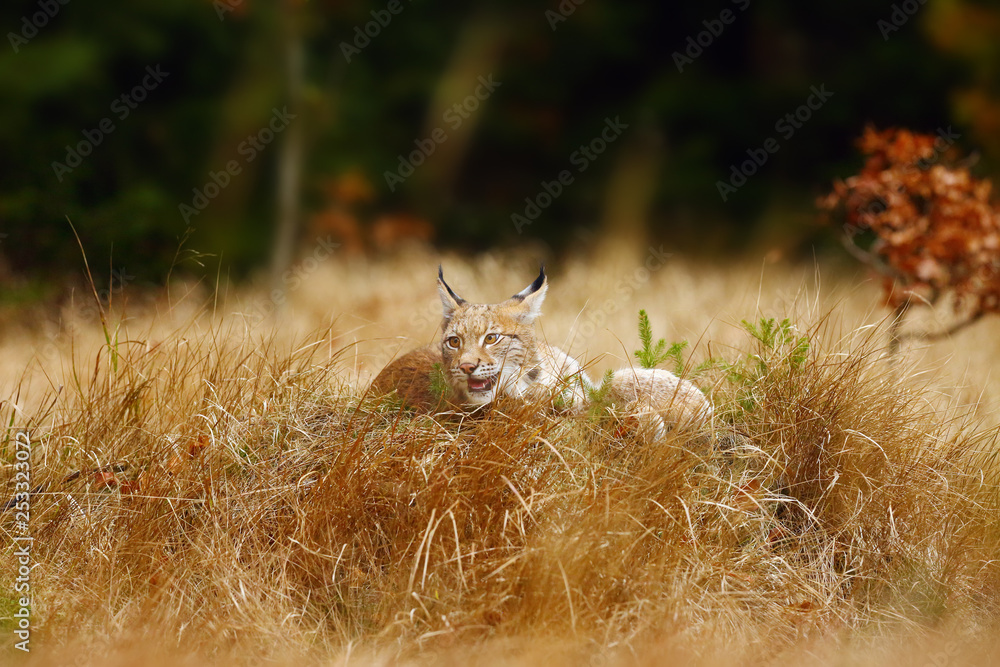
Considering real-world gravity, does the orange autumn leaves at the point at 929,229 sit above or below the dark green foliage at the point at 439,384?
above

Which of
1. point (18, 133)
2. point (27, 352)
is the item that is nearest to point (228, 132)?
point (18, 133)

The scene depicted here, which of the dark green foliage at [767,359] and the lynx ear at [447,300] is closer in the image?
the lynx ear at [447,300]

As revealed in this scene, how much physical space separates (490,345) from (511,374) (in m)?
0.16

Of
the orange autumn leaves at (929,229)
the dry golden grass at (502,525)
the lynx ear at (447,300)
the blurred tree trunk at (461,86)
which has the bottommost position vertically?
the dry golden grass at (502,525)

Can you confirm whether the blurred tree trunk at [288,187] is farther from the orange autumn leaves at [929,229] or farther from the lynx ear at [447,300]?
the lynx ear at [447,300]

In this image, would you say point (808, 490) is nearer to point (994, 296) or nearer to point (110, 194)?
point (994, 296)

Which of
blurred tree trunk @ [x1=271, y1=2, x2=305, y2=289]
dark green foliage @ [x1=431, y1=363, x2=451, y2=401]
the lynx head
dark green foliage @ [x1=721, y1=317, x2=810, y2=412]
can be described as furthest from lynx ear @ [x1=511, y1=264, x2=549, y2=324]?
blurred tree trunk @ [x1=271, y1=2, x2=305, y2=289]

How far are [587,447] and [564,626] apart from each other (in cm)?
80

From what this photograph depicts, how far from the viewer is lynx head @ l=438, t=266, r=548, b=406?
3434mm

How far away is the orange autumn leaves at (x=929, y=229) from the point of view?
18.6 feet

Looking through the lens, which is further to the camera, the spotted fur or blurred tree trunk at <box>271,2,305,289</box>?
blurred tree trunk at <box>271,2,305,289</box>

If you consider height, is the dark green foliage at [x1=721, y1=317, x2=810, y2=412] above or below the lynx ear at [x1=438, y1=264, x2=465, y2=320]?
below

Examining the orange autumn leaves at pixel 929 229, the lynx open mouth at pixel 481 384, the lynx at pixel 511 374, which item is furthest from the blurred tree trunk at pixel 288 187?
the lynx open mouth at pixel 481 384

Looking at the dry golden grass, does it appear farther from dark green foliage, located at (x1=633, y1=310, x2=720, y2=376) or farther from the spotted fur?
dark green foliage, located at (x1=633, y1=310, x2=720, y2=376)
